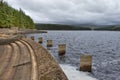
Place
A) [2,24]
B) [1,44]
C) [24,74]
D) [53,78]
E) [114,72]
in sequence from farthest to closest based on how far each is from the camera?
[2,24]
[1,44]
[114,72]
[24,74]
[53,78]

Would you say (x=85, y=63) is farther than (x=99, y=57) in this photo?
No

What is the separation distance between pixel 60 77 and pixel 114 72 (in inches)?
616

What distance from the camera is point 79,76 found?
1881 centimetres

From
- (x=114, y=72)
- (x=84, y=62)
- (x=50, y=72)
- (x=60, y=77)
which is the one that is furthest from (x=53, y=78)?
(x=114, y=72)

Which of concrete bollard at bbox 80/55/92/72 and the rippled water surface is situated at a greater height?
concrete bollard at bbox 80/55/92/72

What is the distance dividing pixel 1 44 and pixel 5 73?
1802 cm

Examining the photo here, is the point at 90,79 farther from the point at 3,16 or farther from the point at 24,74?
the point at 3,16

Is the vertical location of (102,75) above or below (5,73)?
below

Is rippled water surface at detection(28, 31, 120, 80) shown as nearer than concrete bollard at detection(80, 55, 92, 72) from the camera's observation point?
No

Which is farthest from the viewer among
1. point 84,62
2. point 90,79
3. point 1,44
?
point 1,44

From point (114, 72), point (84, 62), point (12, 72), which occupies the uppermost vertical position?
point (12, 72)

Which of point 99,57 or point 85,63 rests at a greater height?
point 85,63

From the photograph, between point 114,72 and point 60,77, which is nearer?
point 60,77

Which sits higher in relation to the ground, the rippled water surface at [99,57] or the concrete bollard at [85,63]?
the concrete bollard at [85,63]
